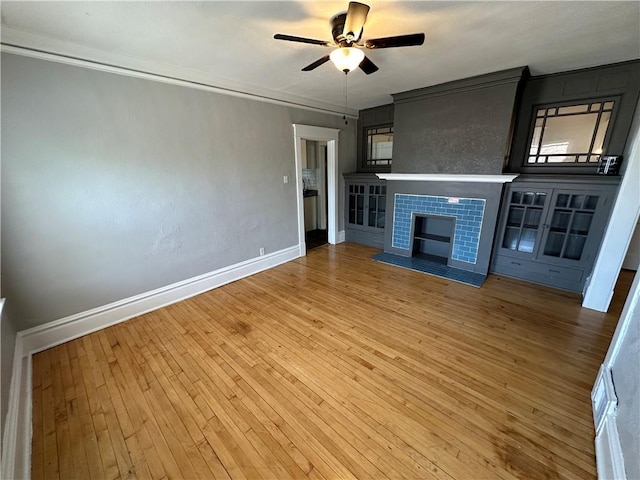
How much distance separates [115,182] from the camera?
252 centimetres

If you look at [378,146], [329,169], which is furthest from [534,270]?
[329,169]

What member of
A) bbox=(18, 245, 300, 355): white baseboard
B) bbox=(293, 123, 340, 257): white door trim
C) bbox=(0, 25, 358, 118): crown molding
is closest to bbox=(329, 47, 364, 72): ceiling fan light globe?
bbox=(0, 25, 358, 118): crown molding

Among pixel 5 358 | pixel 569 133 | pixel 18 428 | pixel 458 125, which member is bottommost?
pixel 18 428

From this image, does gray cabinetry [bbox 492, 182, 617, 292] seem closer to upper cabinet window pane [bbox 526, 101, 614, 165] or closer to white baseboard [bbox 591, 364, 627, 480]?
upper cabinet window pane [bbox 526, 101, 614, 165]

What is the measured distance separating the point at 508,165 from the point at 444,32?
233 centimetres

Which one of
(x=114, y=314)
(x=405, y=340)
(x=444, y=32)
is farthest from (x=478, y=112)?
(x=114, y=314)

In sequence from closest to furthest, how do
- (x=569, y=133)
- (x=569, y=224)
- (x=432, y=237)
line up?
(x=569, y=224) < (x=569, y=133) < (x=432, y=237)

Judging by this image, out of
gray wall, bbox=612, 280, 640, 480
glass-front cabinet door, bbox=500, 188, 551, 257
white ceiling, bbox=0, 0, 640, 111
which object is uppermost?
white ceiling, bbox=0, 0, 640, 111

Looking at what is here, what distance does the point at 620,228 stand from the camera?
2.58m

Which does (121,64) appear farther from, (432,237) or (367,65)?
(432,237)

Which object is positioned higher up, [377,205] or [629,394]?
[377,205]

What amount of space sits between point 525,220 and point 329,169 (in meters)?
3.14

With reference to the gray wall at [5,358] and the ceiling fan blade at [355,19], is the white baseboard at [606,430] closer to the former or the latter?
the ceiling fan blade at [355,19]

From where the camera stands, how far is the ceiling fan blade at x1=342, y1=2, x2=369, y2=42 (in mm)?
1477
